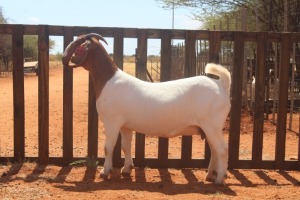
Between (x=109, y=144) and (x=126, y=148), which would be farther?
Result: (x=126, y=148)

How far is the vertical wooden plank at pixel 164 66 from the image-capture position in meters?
6.90

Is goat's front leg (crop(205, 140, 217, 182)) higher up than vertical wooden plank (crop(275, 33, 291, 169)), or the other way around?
vertical wooden plank (crop(275, 33, 291, 169))

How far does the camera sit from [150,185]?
600 centimetres

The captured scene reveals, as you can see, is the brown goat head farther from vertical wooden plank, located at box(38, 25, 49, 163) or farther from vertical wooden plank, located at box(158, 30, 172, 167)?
vertical wooden plank, located at box(158, 30, 172, 167)

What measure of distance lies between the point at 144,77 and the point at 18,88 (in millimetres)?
1886

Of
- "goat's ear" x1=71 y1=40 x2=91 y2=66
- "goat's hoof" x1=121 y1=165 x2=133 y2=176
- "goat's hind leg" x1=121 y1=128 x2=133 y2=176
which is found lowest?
"goat's hoof" x1=121 y1=165 x2=133 y2=176

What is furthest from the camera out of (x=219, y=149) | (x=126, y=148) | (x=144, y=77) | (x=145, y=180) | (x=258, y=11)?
(x=258, y=11)

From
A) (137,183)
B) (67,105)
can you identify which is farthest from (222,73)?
(67,105)

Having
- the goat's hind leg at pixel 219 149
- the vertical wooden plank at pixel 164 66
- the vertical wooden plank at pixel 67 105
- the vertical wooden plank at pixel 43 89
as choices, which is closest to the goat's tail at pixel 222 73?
the goat's hind leg at pixel 219 149

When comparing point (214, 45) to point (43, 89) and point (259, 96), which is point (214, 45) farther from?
point (43, 89)

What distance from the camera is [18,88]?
273 inches

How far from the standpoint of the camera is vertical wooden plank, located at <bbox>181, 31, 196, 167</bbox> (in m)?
6.92

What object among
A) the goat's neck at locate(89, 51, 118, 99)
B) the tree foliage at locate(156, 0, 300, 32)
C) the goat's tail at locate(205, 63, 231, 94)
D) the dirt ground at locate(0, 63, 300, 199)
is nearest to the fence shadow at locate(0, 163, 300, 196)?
the dirt ground at locate(0, 63, 300, 199)

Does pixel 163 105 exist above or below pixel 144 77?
below
